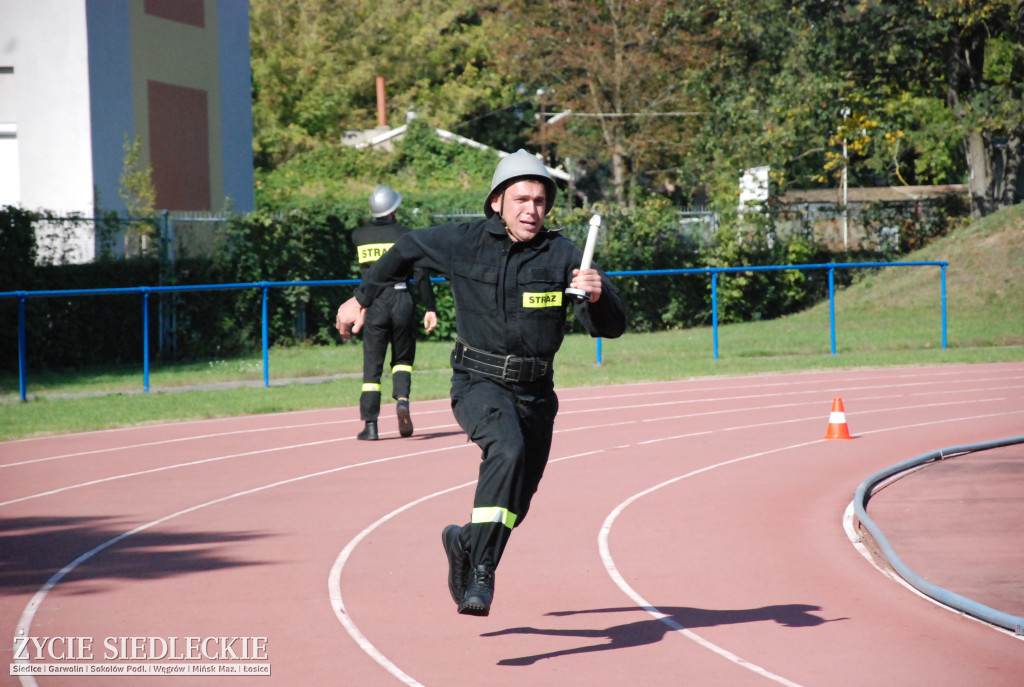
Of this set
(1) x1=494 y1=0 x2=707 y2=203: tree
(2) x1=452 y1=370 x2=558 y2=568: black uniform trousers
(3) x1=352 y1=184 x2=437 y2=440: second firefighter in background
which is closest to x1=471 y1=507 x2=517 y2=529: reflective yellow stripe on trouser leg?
(2) x1=452 y1=370 x2=558 y2=568: black uniform trousers

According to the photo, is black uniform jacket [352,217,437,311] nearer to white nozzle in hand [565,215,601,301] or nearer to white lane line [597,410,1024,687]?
white lane line [597,410,1024,687]

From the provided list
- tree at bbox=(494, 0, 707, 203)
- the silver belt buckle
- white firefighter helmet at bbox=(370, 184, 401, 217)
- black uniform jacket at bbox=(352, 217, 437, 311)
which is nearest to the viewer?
the silver belt buckle

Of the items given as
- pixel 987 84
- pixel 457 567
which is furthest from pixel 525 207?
pixel 987 84

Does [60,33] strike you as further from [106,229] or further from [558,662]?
[558,662]

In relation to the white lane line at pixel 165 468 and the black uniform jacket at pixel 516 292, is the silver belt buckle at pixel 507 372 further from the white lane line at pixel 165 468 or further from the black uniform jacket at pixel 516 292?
the white lane line at pixel 165 468

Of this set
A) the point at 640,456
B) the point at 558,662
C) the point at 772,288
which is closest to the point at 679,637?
the point at 558,662

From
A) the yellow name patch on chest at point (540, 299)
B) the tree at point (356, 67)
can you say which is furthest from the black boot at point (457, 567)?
the tree at point (356, 67)

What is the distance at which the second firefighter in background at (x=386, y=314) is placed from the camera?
39.1ft

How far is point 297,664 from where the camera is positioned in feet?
18.2

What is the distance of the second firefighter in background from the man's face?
593cm

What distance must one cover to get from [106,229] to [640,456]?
43.8 ft

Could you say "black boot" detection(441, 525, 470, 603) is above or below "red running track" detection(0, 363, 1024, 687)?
above

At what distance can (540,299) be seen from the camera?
5746 mm

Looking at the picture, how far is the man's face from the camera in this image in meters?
5.76
